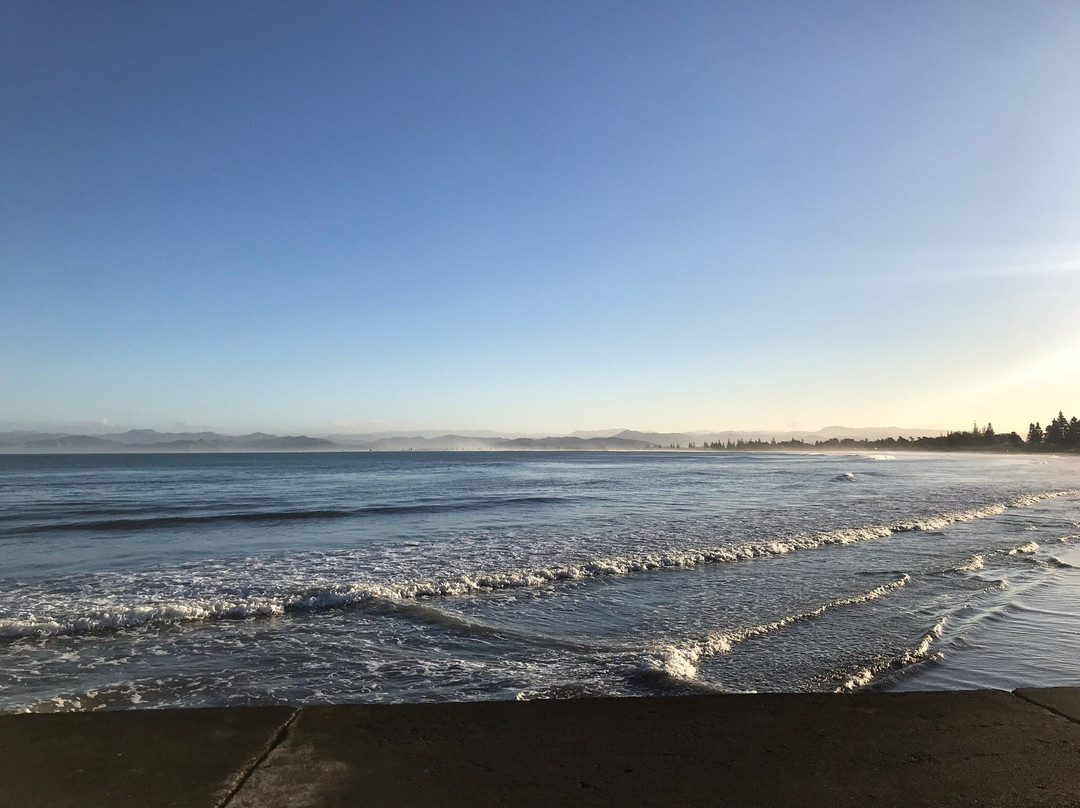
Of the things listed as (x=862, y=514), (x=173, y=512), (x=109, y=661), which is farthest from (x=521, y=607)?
(x=173, y=512)

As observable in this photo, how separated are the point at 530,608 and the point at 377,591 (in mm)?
2728

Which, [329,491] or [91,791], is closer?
[91,791]

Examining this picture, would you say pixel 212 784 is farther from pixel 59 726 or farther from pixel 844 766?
pixel 844 766

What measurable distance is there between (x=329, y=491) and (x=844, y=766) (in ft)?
119

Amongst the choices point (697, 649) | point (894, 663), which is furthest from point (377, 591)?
point (894, 663)

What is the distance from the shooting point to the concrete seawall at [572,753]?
10.1ft

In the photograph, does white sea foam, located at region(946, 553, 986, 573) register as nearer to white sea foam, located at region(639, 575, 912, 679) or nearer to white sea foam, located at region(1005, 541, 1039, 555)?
white sea foam, located at region(1005, 541, 1039, 555)

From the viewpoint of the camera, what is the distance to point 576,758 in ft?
11.3

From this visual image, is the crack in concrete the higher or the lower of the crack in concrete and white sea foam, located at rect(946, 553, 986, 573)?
the higher

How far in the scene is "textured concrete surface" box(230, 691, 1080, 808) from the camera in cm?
308

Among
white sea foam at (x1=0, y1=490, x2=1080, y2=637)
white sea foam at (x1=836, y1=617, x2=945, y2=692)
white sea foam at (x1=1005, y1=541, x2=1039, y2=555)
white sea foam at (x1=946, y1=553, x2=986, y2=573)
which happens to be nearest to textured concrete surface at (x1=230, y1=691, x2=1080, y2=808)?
white sea foam at (x1=836, y1=617, x2=945, y2=692)

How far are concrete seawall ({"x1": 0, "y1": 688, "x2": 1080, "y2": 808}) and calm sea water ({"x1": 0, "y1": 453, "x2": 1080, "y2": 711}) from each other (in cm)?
177

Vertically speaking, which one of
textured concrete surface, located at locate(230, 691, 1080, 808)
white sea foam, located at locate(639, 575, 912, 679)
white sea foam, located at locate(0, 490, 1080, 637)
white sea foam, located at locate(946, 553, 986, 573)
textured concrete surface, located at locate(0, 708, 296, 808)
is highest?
textured concrete surface, located at locate(230, 691, 1080, 808)

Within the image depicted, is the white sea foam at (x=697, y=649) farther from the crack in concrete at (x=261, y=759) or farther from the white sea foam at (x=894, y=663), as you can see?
the crack in concrete at (x=261, y=759)
